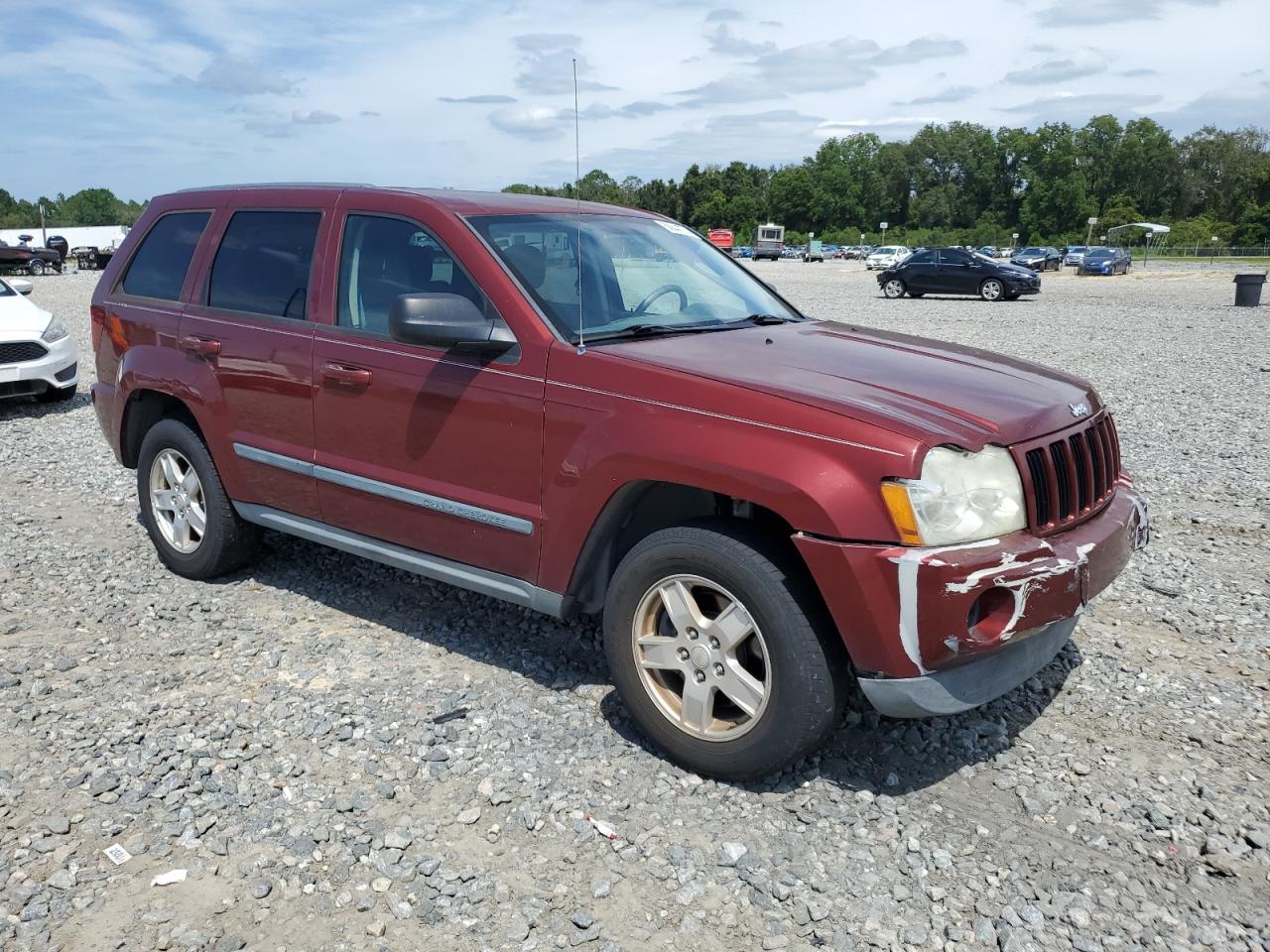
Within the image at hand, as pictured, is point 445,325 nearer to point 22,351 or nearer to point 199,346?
point 199,346

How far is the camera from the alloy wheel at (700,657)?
11.0 feet

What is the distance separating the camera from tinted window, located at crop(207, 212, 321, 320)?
4.65m

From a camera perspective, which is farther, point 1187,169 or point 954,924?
point 1187,169

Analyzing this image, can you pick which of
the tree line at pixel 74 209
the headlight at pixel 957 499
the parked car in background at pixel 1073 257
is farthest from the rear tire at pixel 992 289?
the tree line at pixel 74 209

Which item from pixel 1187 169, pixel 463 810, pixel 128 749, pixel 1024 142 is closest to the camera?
pixel 463 810

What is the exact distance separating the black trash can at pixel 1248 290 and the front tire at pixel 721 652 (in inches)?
1029

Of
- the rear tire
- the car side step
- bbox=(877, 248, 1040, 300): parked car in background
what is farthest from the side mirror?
the rear tire

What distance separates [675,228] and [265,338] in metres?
1.99

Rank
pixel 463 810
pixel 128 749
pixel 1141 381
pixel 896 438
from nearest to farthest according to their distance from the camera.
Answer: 1. pixel 896 438
2. pixel 463 810
3. pixel 128 749
4. pixel 1141 381

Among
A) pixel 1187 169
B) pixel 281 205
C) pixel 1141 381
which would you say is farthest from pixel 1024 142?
pixel 281 205

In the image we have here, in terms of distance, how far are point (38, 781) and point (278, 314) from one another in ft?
7.02

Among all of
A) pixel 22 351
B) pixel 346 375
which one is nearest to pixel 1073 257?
pixel 22 351

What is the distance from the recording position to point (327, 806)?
3.37m

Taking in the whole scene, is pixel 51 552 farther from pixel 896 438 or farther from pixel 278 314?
pixel 896 438
